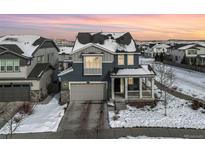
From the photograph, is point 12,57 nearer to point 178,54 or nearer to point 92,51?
point 92,51

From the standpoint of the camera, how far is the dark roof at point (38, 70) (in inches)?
672

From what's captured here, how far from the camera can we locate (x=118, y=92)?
57.4 ft

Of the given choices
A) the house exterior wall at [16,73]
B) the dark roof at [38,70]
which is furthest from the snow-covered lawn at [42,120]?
the house exterior wall at [16,73]

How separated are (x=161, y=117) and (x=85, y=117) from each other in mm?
3051

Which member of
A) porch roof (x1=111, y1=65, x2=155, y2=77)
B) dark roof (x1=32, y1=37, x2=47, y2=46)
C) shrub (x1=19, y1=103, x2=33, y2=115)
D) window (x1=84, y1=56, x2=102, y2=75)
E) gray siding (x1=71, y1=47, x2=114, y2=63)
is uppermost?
dark roof (x1=32, y1=37, x2=47, y2=46)

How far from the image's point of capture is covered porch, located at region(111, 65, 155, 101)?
16.2 meters

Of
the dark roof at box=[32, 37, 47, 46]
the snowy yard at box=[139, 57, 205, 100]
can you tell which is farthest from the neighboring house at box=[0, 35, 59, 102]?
the snowy yard at box=[139, 57, 205, 100]

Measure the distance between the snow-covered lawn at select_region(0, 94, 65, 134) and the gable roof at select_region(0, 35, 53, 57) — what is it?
10.3ft

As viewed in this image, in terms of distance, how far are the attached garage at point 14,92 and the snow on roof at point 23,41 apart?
1715 millimetres

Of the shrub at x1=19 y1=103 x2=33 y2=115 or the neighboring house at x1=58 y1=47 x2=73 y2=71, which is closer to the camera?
the shrub at x1=19 y1=103 x2=33 y2=115

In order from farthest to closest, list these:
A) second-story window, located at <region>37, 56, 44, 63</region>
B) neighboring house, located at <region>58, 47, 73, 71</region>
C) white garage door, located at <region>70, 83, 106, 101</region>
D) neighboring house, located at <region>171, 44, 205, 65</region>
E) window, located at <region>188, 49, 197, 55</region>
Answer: window, located at <region>188, 49, 197, 55</region> < neighboring house, located at <region>171, 44, 205, 65</region> < neighboring house, located at <region>58, 47, 73, 71</region> < second-story window, located at <region>37, 56, 44, 63</region> < white garage door, located at <region>70, 83, 106, 101</region>

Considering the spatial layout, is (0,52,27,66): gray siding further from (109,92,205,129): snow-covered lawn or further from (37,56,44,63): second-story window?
(109,92,205,129): snow-covered lawn

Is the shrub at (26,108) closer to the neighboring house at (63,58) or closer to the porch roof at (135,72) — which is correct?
the porch roof at (135,72)

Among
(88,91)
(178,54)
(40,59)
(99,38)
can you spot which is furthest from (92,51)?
(178,54)
